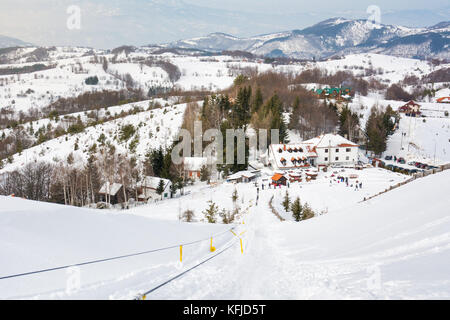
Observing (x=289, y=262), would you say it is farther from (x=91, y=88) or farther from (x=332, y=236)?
(x=91, y=88)

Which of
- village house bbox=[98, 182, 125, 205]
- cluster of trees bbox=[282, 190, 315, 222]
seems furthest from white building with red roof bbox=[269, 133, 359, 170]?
village house bbox=[98, 182, 125, 205]

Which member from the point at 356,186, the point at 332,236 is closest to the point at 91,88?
the point at 356,186

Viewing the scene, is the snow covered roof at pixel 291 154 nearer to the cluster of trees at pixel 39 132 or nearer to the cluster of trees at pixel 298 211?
the cluster of trees at pixel 298 211

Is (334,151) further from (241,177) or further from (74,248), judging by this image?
(74,248)

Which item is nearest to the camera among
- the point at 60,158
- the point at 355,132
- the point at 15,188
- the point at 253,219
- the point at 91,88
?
the point at 253,219

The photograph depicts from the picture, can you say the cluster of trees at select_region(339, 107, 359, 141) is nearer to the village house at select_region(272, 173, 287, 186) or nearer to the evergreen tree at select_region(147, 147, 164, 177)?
the village house at select_region(272, 173, 287, 186)
